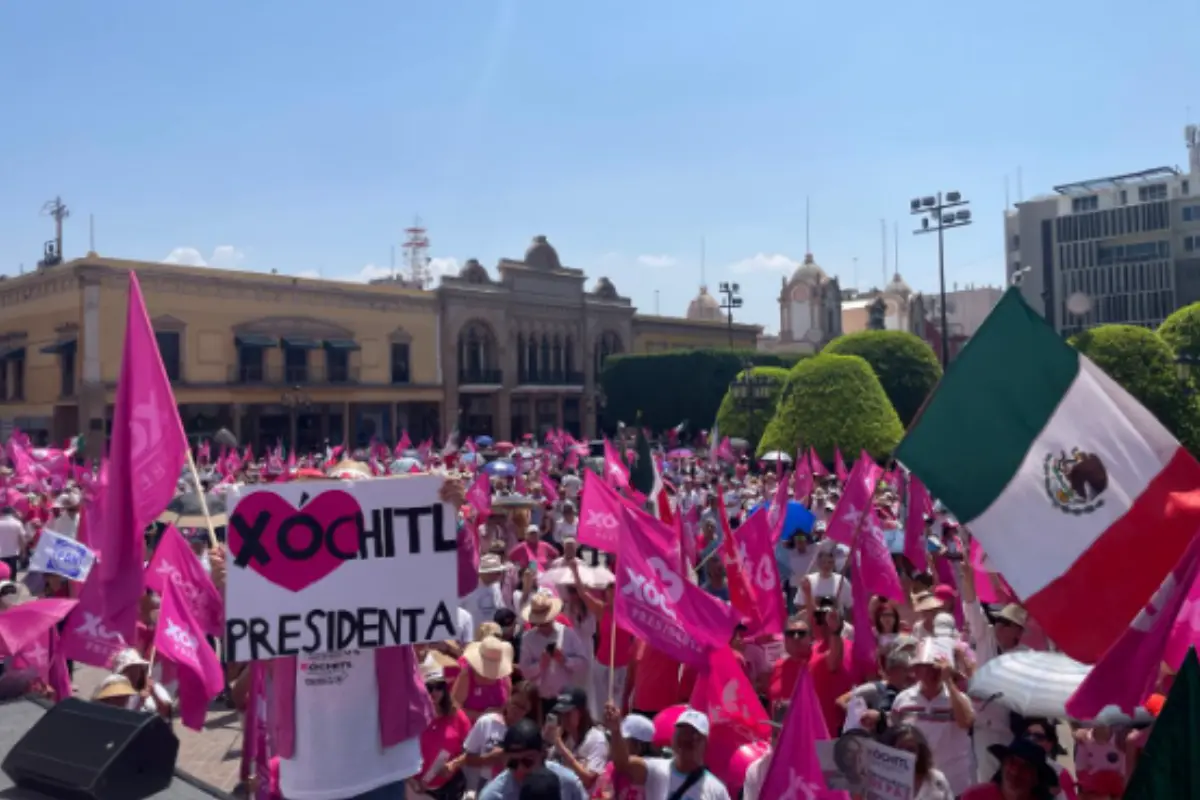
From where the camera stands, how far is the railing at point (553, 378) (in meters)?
50.3

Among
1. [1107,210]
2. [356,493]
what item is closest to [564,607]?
[356,493]

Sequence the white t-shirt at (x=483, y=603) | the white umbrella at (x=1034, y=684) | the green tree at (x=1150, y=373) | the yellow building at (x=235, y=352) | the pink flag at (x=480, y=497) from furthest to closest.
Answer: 1. the yellow building at (x=235, y=352)
2. the green tree at (x=1150, y=373)
3. the pink flag at (x=480, y=497)
4. the white t-shirt at (x=483, y=603)
5. the white umbrella at (x=1034, y=684)

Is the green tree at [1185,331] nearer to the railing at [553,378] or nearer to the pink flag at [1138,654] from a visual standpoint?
the railing at [553,378]

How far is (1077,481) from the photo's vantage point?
14.3 feet

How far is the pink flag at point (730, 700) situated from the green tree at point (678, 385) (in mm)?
43041

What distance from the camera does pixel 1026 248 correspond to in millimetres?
79938

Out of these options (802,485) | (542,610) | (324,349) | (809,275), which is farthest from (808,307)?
(542,610)

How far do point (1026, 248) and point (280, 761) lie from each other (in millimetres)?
83424

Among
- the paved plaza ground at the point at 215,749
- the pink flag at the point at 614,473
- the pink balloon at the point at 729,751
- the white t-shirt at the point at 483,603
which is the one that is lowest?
the paved plaza ground at the point at 215,749

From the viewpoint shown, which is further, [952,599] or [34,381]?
[34,381]

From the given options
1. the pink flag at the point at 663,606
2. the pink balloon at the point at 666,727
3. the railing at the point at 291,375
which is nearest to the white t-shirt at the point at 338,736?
the pink balloon at the point at 666,727

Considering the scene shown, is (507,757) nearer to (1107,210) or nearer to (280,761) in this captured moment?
(280,761)

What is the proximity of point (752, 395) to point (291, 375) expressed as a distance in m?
19.8

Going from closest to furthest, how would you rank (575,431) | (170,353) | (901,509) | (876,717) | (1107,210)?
1. (876,717)
2. (901,509)
3. (170,353)
4. (575,431)
5. (1107,210)
